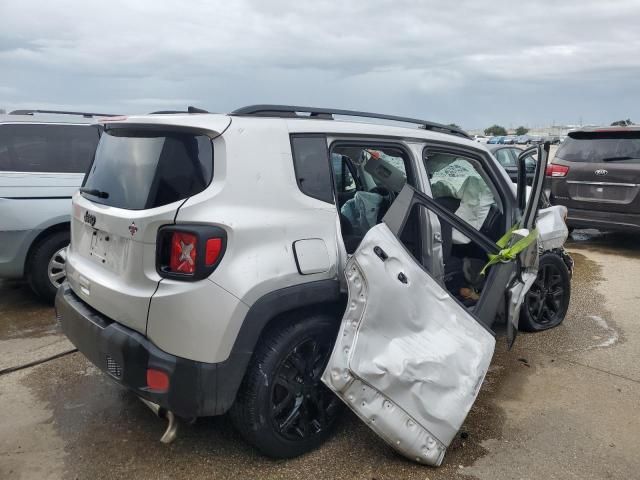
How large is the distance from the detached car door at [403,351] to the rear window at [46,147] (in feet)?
11.8

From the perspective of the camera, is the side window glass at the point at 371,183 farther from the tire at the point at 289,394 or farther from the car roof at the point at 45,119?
the car roof at the point at 45,119

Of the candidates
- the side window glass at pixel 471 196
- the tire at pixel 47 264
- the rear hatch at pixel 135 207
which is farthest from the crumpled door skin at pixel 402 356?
the tire at pixel 47 264

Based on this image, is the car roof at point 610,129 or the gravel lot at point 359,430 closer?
the gravel lot at point 359,430

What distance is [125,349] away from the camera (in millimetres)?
2543

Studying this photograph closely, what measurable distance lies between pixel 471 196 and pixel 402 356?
178 centimetres

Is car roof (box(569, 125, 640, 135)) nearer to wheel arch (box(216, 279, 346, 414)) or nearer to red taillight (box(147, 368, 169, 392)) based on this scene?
wheel arch (box(216, 279, 346, 414))

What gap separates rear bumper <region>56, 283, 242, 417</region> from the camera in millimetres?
2475

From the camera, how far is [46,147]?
5.30 metres

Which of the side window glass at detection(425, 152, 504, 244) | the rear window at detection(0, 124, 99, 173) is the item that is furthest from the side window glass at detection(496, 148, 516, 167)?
the rear window at detection(0, 124, 99, 173)

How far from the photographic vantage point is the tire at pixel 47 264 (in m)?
5.05

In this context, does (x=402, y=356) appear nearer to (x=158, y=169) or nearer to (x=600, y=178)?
(x=158, y=169)

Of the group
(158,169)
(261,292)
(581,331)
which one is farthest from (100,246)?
(581,331)

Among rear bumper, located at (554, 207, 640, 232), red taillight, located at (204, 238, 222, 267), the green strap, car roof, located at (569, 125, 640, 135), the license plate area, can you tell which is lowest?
rear bumper, located at (554, 207, 640, 232)

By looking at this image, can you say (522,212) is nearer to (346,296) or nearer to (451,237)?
(451,237)
